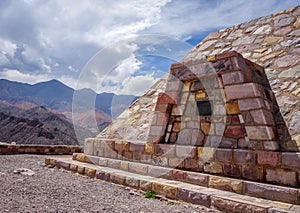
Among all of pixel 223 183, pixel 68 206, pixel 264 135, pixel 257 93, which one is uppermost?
pixel 257 93

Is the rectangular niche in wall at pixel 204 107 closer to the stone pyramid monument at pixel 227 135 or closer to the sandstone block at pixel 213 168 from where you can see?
the stone pyramid monument at pixel 227 135

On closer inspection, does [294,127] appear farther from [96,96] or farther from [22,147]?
[22,147]

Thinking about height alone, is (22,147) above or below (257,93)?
below

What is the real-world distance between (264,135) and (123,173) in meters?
2.58

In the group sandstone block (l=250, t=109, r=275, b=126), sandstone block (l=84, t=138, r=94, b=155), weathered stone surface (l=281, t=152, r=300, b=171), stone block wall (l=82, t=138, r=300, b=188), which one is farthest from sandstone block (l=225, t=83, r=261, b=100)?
sandstone block (l=84, t=138, r=94, b=155)

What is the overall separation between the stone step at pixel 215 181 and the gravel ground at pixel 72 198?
535 millimetres

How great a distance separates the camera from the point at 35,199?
11.5 feet

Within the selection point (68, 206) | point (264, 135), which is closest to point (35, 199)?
point (68, 206)

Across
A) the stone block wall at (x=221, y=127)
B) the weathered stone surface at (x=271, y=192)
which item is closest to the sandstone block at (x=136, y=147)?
the stone block wall at (x=221, y=127)

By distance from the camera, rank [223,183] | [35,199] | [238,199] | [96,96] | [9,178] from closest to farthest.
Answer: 1. [238,199]
2. [35,199]
3. [223,183]
4. [9,178]
5. [96,96]

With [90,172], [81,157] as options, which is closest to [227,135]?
[90,172]

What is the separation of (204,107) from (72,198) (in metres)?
2.52

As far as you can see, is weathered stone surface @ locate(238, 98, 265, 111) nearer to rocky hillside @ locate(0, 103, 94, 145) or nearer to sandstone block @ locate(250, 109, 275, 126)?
sandstone block @ locate(250, 109, 275, 126)

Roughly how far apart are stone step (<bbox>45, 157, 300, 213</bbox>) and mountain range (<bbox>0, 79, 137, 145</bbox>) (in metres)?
1.65
